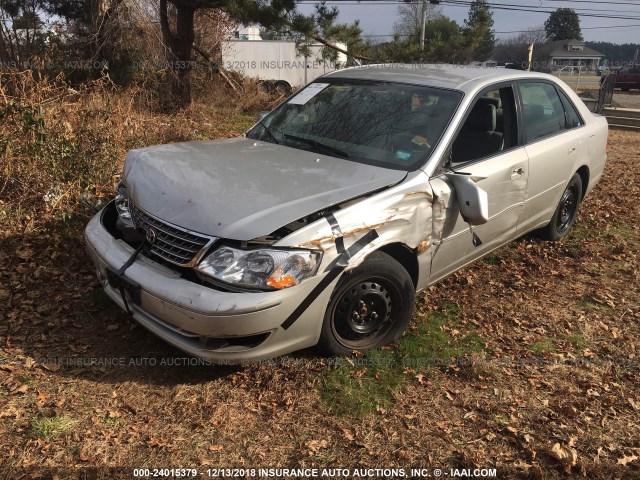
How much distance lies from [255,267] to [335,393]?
910mm

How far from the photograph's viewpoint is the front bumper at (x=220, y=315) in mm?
2549

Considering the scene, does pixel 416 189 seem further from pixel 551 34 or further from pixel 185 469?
pixel 551 34

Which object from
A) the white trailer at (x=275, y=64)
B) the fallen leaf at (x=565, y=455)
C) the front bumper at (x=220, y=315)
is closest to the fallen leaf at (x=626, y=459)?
the fallen leaf at (x=565, y=455)

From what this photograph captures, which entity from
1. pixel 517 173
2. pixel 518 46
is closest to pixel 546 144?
pixel 517 173

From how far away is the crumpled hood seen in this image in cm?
268

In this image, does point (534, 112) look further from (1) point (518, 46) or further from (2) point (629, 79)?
(1) point (518, 46)

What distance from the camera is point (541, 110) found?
4.54 m

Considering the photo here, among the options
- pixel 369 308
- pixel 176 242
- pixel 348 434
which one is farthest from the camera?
pixel 369 308

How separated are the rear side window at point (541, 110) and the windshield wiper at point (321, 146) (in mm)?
1709

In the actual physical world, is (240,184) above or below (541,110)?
below

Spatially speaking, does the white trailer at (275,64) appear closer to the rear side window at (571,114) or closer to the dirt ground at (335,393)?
the rear side window at (571,114)

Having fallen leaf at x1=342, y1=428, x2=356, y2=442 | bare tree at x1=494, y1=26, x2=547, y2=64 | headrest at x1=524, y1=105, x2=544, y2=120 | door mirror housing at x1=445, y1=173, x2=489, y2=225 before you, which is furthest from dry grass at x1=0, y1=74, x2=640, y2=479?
bare tree at x1=494, y1=26, x2=547, y2=64

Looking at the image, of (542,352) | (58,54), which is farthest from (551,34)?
(542,352)

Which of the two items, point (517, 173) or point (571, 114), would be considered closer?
point (517, 173)
